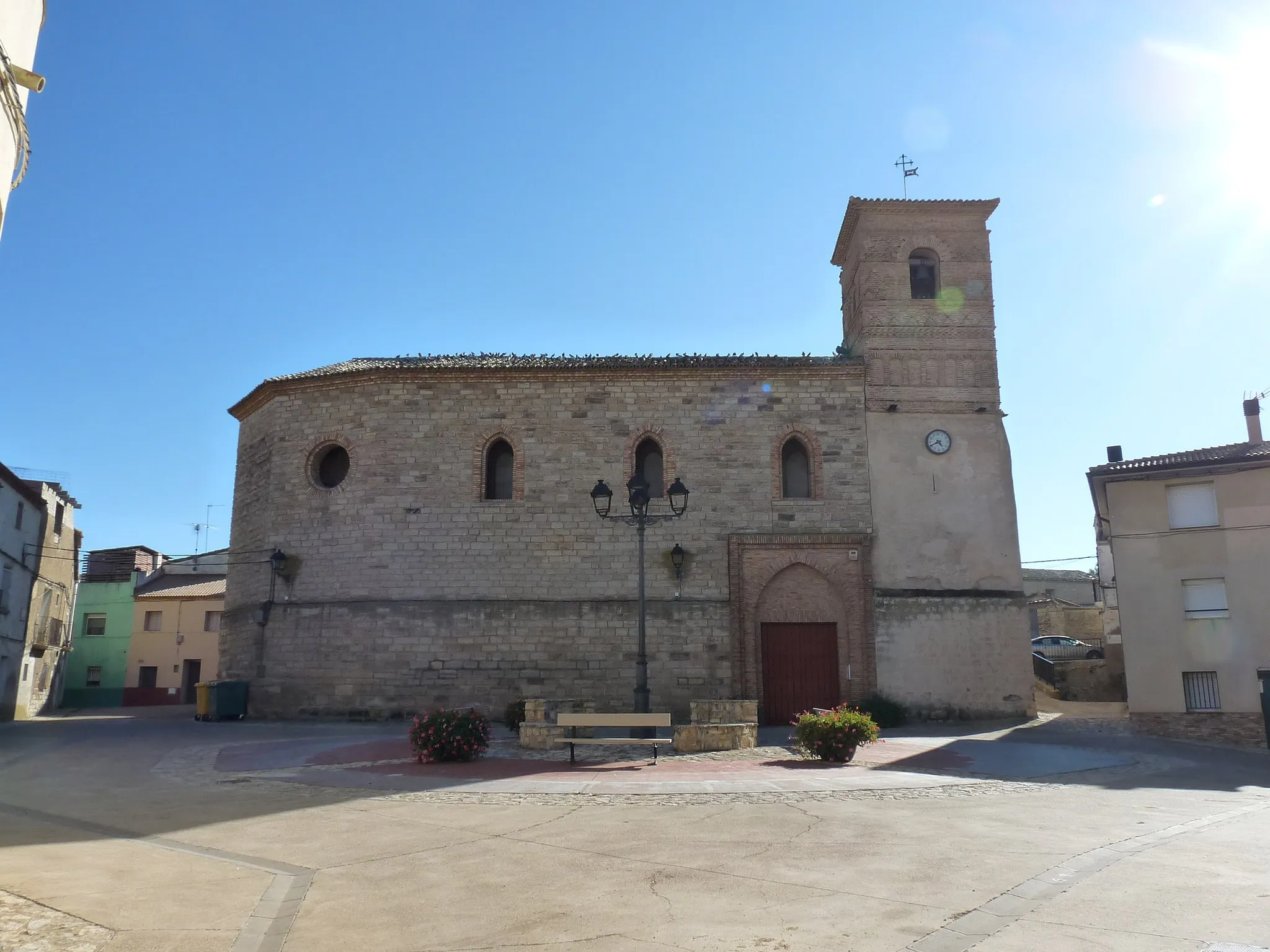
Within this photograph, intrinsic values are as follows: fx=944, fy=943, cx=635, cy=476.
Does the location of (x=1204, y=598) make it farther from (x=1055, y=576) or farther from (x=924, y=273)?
(x=1055, y=576)

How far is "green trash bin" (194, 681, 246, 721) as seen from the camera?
824 inches

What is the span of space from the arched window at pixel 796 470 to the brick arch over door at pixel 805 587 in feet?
4.07

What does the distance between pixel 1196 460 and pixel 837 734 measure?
10.7m

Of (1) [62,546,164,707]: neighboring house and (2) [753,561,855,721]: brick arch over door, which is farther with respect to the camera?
(1) [62,546,164,707]: neighboring house

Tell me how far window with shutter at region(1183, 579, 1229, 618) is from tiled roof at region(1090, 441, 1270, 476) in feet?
7.39

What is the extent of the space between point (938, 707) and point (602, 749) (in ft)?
30.2

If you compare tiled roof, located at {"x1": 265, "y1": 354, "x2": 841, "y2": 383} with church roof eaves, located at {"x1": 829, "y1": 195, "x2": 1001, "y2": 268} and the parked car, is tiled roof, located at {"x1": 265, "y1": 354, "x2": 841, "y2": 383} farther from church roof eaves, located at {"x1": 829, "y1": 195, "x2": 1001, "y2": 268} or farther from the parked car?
the parked car

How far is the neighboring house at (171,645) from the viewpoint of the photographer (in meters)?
42.5

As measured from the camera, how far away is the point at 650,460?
21719mm

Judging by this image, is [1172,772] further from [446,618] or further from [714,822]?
[446,618]

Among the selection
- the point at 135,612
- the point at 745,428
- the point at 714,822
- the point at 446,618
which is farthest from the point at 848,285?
the point at 135,612

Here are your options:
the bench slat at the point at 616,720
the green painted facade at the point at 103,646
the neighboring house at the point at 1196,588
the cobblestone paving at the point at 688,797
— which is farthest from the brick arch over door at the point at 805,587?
the green painted facade at the point at 103,646

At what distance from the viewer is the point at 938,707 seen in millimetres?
20266

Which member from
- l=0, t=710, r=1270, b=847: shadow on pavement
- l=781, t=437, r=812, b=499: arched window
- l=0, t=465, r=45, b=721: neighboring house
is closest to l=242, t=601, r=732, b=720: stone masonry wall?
l=0, t=710, r=1270, b=847: shadow on pavement
